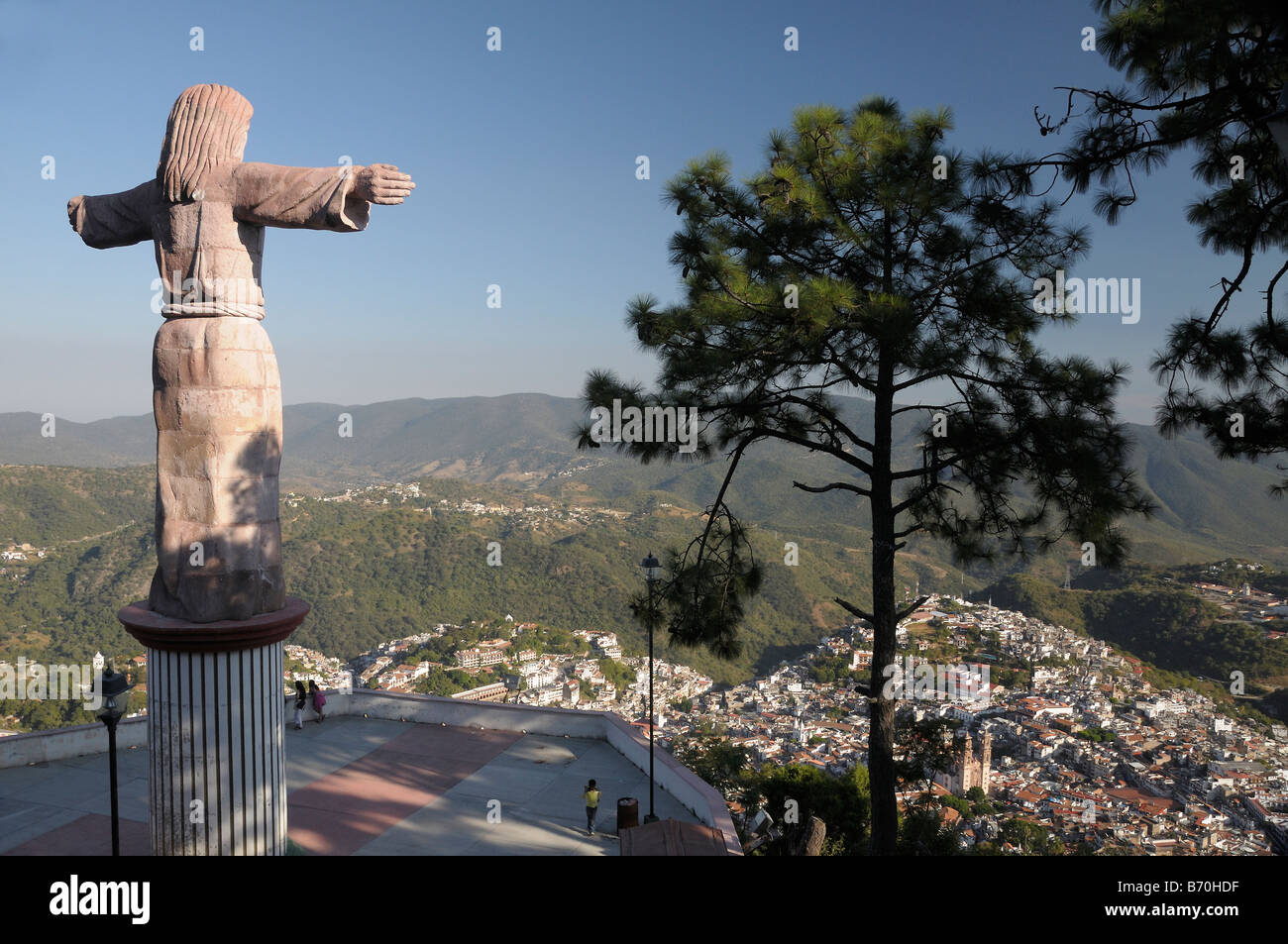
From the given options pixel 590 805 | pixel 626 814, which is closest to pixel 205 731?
pixel 590 805

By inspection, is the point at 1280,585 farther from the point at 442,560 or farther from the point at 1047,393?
the point at 442,560

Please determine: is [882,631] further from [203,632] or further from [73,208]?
[73,208]

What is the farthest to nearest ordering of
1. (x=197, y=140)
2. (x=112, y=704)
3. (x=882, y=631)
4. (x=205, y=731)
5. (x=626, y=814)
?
(x=626, y=814), (x=882, y=631), (x=112, y=704), (x=197, y=140), (x=205, y=731)

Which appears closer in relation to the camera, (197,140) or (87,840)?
(197,140)

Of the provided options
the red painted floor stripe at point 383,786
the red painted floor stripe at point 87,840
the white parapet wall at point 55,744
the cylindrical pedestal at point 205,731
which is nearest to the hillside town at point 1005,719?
the red painted floor stripe at point 383,786

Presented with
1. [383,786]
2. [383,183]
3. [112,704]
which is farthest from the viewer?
[383,786]

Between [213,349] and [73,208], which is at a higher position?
[73,208]
